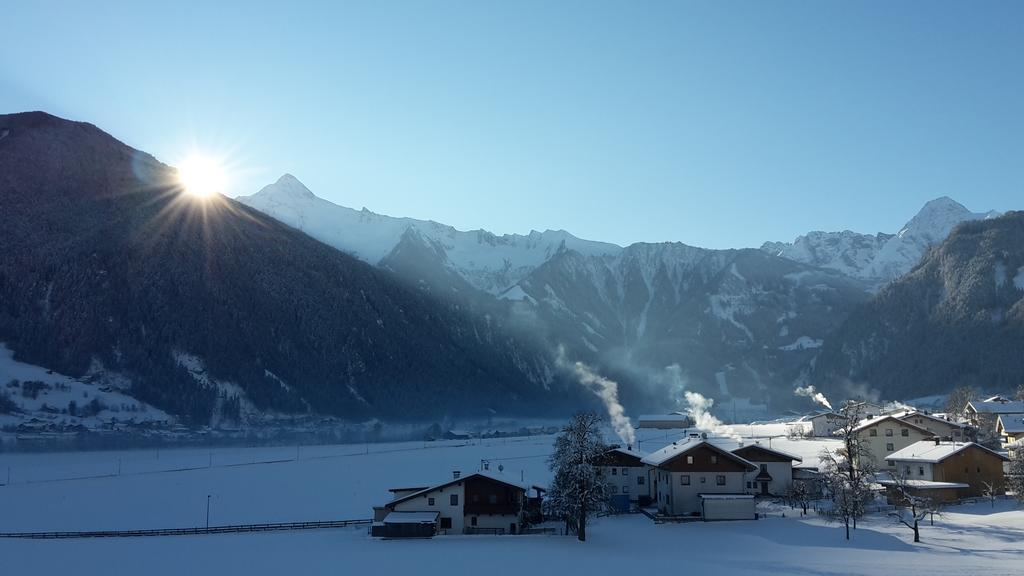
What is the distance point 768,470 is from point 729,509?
13.3 m

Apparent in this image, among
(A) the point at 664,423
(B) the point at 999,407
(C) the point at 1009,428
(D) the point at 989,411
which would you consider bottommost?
(C) the point at 1009,428

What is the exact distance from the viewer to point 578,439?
49.5m

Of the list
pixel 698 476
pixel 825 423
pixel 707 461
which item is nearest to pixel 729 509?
pixel 698 476

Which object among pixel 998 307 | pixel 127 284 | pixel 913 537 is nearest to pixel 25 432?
pixel 127 284

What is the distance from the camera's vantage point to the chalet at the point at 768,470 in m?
64.7

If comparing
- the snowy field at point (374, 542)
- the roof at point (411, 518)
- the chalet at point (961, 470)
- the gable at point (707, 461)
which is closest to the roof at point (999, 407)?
the chalet at point (961, 470)

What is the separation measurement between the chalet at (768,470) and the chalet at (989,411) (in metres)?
44.8

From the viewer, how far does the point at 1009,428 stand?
88.4 m

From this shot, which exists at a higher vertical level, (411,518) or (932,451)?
(932,451)

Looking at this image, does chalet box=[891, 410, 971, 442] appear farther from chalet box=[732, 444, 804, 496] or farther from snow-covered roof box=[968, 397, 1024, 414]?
chalet box=[732, 444, 804, 496]

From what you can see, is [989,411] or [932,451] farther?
[989,411]

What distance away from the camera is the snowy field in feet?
125

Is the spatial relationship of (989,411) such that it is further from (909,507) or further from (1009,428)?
(909,507)

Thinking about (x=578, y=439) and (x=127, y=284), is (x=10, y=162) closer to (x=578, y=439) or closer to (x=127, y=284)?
(x=127, y=284)
